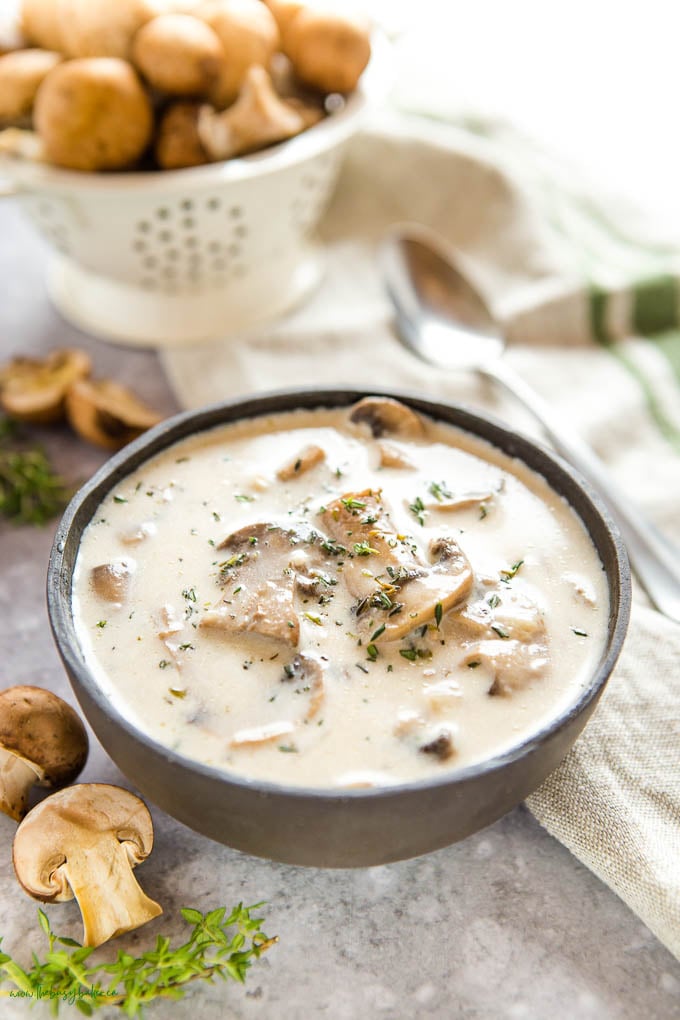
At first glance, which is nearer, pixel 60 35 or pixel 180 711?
pixel 180 711

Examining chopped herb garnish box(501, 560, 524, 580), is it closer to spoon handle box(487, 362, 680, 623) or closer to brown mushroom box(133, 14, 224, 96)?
spoon handle box(487, 362, 680, 623)

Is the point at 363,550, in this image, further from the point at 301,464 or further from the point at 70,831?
the point at 70,831

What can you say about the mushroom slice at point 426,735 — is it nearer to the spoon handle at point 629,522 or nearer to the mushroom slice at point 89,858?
the mushroom slice at point 89,858

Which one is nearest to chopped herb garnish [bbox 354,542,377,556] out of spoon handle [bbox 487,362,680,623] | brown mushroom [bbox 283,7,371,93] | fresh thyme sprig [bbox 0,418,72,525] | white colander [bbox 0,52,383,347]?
spoon handle [bbox 487,362,680,623]

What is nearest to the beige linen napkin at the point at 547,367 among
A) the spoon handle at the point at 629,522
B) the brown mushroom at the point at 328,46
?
the spoon handle at the point at 629,522

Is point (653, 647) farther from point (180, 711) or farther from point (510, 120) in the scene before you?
point (510, 120)

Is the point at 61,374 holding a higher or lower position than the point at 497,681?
lower

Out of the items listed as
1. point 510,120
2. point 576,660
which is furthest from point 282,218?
point 576,660
